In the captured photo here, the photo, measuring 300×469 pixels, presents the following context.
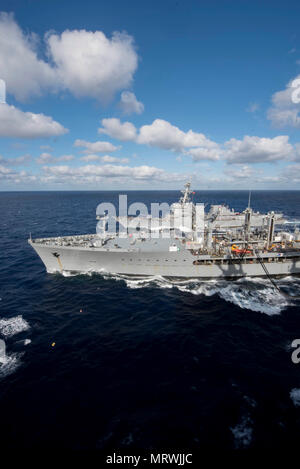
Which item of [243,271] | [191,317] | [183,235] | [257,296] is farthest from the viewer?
[183,235]

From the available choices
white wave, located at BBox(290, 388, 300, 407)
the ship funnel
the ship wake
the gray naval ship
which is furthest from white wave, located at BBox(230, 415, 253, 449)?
the gray naval ship

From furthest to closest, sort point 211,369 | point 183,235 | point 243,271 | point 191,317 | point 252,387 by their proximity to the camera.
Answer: point 183,235 → point 243,271 → point 191,317 → point 211,369 → point 252,387

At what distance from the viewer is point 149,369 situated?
1477 centimetres

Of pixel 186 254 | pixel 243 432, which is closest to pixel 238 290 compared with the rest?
pixel 186 254

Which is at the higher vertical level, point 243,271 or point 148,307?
point 243,271

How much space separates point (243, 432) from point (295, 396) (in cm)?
433

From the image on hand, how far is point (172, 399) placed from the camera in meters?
12.7

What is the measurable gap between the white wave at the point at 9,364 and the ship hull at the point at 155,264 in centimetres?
1439

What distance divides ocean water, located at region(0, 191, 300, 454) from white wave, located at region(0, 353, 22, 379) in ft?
0.34

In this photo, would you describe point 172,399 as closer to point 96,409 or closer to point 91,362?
point 96,409

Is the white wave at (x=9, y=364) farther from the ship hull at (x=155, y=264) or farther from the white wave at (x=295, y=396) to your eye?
the white wave at (x=295, y=396)
